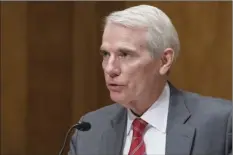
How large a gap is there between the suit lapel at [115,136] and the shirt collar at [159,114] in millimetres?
34

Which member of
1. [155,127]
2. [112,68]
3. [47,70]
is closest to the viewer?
[112,68]

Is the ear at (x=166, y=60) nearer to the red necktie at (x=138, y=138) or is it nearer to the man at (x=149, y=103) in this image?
the man at (x=149, y=103)

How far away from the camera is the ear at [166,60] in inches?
69.3

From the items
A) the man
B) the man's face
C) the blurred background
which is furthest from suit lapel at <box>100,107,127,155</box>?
the blurred background

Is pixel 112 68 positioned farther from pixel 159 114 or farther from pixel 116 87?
pixel 159 114

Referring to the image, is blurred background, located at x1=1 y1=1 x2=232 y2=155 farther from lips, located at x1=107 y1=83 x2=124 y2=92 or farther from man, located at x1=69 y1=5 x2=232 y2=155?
lips, located at x1=107 y1=83 x2=124 y2=92

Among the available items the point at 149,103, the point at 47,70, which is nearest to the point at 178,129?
the point at 149,103

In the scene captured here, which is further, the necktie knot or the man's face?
the necktie knot

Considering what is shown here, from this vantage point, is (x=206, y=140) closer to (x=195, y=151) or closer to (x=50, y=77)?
(x=195, y=151)

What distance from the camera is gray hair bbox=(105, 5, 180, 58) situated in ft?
5.59

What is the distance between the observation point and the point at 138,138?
5.87 feet

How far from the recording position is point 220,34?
255cm

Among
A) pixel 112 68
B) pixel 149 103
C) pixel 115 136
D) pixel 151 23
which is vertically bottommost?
pixel 115 136

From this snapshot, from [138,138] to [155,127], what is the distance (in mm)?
69
